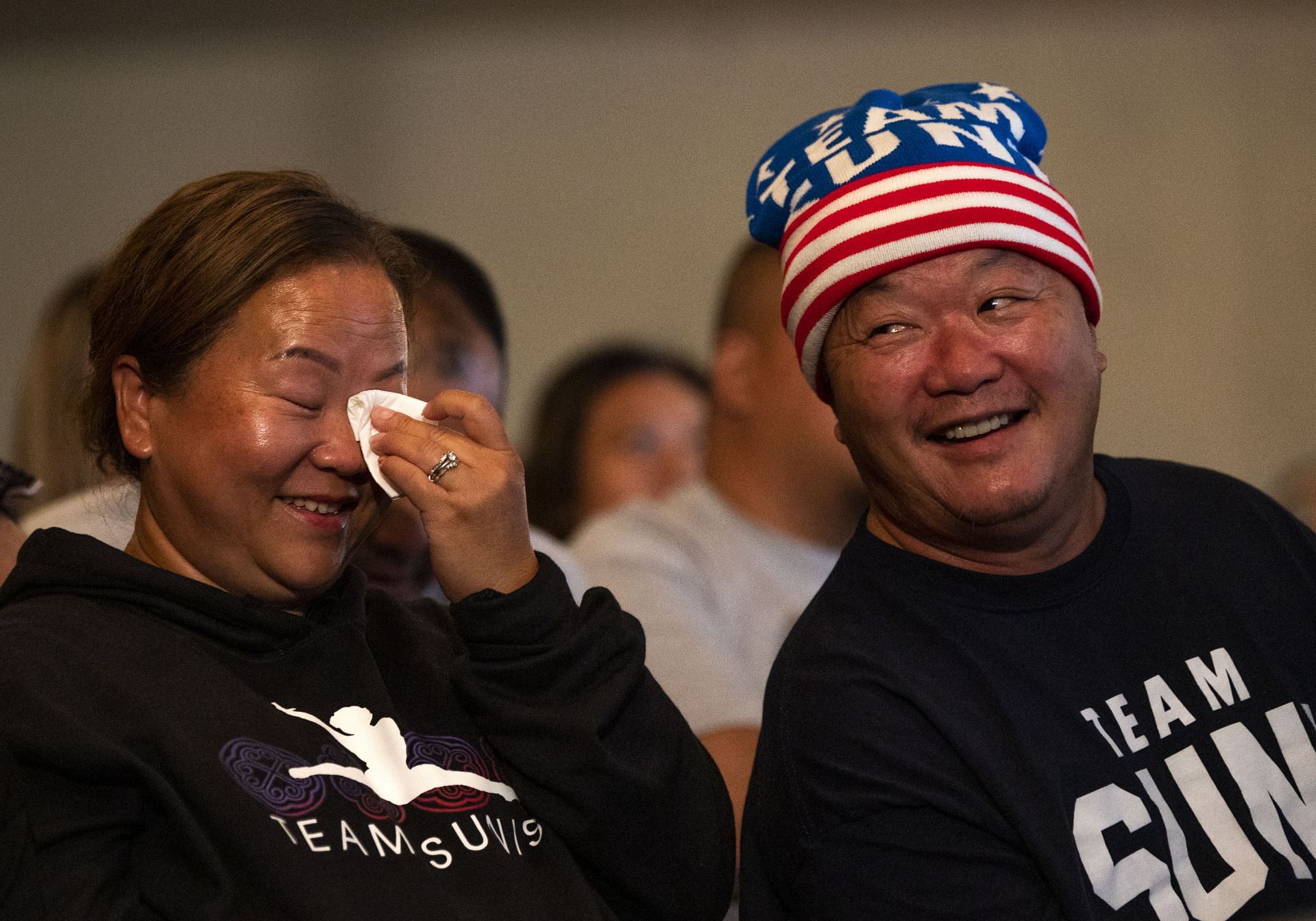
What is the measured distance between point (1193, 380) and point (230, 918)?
13.8 ft

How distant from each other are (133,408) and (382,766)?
436mm

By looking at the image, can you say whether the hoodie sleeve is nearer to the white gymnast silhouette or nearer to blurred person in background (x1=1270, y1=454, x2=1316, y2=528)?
the white gymnast silhouette

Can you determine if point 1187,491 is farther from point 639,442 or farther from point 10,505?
point 639,442

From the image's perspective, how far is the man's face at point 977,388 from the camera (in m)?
1.41

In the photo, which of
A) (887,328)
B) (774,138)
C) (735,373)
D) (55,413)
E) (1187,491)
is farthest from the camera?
(774,138)

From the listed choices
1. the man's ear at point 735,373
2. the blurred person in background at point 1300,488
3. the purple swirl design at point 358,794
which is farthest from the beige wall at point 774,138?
the purple swirl design at point 358,794

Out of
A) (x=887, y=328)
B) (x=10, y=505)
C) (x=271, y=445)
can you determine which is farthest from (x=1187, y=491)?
(x=10, y=505)

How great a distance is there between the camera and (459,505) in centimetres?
139

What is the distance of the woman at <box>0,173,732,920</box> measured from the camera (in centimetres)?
123

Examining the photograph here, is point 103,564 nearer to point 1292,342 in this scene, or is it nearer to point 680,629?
point 680,629

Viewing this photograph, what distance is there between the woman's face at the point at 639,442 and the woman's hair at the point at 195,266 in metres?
2.12

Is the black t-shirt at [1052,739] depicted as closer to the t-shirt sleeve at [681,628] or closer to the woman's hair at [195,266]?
the t-shirt sleeve at [681,628]

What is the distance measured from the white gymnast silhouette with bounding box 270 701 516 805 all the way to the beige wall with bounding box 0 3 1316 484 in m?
3.29

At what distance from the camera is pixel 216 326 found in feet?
4.45
